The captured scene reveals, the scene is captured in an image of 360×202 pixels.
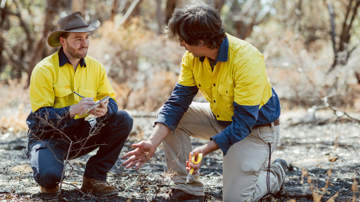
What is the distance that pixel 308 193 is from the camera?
3572mm

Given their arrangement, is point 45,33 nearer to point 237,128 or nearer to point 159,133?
point 159,133

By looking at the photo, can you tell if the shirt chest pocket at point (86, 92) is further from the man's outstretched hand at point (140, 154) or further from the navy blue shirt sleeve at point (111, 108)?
the man's outstretched hand at point (140, 154)

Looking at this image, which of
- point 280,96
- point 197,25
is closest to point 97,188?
point 197,25

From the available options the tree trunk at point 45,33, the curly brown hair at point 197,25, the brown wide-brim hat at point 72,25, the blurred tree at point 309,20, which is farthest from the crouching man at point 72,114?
the blurred tree at point 309,20

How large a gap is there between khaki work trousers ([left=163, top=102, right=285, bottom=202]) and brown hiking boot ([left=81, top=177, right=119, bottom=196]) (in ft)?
1.67

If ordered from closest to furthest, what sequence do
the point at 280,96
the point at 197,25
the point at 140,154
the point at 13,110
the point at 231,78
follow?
the point at 197,25
the point at 140,154
the point at 231,78
the point at 13,110
the point at 280,96

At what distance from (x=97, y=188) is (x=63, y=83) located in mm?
874

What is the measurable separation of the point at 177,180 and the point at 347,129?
15.9 feet

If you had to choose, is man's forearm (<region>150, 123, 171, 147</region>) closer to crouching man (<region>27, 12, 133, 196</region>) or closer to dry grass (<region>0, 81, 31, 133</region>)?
crouching man (<region>27, 12, 133, 196</region>)

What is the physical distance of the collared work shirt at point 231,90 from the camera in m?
3.01

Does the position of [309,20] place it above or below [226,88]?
above

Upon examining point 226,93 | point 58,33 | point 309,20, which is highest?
point 309,20

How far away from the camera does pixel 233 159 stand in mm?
3283

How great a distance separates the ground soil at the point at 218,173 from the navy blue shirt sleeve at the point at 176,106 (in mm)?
438
